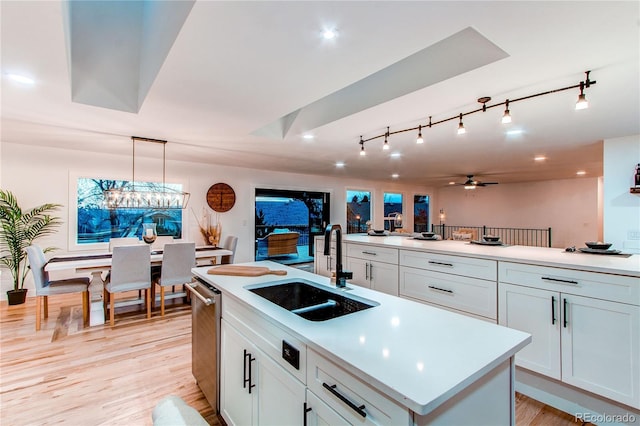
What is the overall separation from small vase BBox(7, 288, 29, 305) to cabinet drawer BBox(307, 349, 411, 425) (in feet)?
17.5

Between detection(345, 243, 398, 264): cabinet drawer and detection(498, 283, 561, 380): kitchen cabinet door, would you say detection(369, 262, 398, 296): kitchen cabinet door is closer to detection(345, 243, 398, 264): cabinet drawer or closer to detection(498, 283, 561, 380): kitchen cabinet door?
detection(345, 243, 398, 264): cabinet drawer

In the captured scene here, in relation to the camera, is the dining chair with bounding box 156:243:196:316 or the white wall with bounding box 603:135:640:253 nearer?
the white wall with bounding box 603:135:640:253

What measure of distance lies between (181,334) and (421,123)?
3525mm

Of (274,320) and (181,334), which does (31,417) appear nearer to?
(181,334)

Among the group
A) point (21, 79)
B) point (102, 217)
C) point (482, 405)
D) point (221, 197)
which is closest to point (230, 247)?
point (221, 197)

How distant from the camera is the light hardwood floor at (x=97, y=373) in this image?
2.01 m

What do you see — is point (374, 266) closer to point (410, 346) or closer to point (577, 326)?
point (577, 326)

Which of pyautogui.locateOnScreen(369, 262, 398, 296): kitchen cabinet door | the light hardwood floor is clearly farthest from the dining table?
pyautogui.locateOnScreen(369, 262, 398, 296): kitchen cabinet door

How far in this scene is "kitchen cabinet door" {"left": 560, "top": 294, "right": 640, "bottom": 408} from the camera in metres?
1.77

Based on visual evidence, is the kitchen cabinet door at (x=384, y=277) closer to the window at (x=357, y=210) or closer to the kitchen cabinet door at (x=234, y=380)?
the kitchen cabinet door at (x=234, y=380)

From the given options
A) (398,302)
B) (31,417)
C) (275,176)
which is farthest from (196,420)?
(275,176)

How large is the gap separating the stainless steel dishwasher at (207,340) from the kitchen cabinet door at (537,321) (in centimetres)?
212

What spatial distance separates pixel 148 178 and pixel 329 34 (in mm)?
5006

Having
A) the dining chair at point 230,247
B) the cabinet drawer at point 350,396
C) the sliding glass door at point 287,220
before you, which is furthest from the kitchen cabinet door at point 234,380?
the sliding glass door at point 287,220
